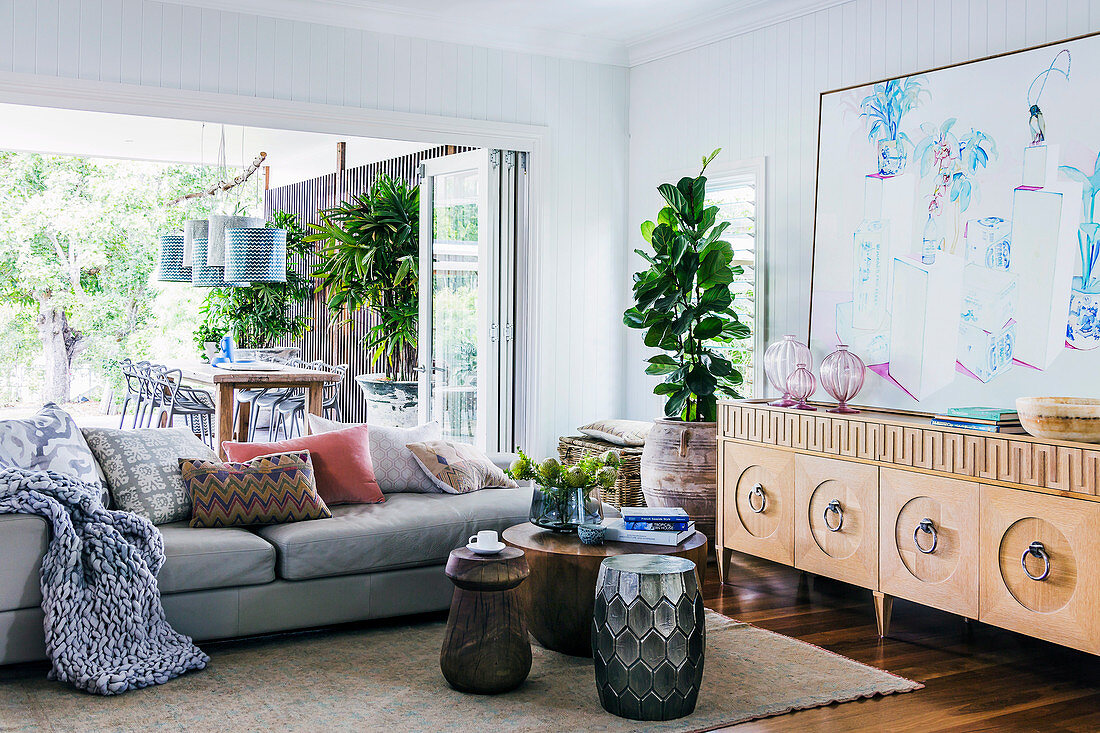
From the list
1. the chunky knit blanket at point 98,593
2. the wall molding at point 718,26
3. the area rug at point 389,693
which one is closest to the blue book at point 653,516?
the area rug at point 389,693

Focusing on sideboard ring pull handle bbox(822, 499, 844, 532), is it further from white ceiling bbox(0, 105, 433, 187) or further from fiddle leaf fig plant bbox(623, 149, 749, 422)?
white ceiling bbox(0, 105, 433, 187)

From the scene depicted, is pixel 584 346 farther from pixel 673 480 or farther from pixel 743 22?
pixel 743 22

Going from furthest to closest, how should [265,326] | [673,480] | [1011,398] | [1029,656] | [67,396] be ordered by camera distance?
[67,396] → [265,326] → [673,480] → [1011,398] → [1029,656]

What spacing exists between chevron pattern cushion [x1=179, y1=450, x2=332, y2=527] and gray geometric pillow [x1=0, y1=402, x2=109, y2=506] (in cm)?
35

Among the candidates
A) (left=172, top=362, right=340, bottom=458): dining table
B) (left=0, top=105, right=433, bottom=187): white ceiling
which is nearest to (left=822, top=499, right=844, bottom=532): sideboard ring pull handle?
(left=172, top=362, right=340, bottom=458): dining table

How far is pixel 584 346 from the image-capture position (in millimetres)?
6273

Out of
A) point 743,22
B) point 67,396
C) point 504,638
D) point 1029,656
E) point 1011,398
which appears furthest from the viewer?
point 67,396

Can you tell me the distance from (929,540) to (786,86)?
259 cm

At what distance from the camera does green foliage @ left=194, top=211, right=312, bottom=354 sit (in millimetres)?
10094

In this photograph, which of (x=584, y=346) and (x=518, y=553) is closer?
(x=518, y=553)

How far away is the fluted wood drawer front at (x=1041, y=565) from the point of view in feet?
10.4

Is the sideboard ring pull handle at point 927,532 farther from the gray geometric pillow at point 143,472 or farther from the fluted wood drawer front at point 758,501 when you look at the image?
the gray geometric pillow at point 143,472

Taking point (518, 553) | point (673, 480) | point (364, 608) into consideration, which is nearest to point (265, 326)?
point (673, 480)

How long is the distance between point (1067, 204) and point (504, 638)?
267cm
